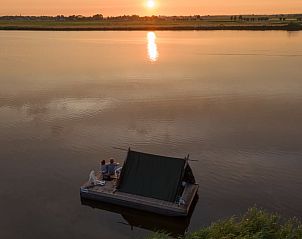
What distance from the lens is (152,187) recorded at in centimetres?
1955

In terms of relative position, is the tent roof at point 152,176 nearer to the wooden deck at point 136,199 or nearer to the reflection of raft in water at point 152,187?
the reflection of raft in water at point 152,187

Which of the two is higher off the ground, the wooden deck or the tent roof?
the tent roof

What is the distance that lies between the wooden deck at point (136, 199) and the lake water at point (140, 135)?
0.69 meters

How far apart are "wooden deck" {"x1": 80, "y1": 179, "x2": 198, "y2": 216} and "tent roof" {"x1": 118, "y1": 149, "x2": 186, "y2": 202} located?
0.32m

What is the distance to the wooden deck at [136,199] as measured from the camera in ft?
61.7

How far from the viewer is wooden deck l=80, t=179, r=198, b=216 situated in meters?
18.8

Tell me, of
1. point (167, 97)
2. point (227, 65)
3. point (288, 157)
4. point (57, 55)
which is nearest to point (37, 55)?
point (57, 55)

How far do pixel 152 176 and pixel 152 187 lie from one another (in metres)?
0.53

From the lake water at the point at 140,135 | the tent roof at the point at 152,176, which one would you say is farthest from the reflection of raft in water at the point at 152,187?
the lake water at the point at 140,135

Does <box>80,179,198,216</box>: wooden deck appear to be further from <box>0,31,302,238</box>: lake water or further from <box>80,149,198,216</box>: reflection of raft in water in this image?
<box>0,31,302,238</box>: lake water

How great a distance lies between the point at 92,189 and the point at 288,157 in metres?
12.1

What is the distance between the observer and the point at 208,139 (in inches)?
1115

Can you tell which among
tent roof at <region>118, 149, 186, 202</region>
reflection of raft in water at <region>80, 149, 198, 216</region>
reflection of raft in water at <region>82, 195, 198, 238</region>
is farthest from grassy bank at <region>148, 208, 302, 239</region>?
tent roof at <region>118, 149, 186, 202</region>

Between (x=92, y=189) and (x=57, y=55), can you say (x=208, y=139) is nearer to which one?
(x=92, y=189)
